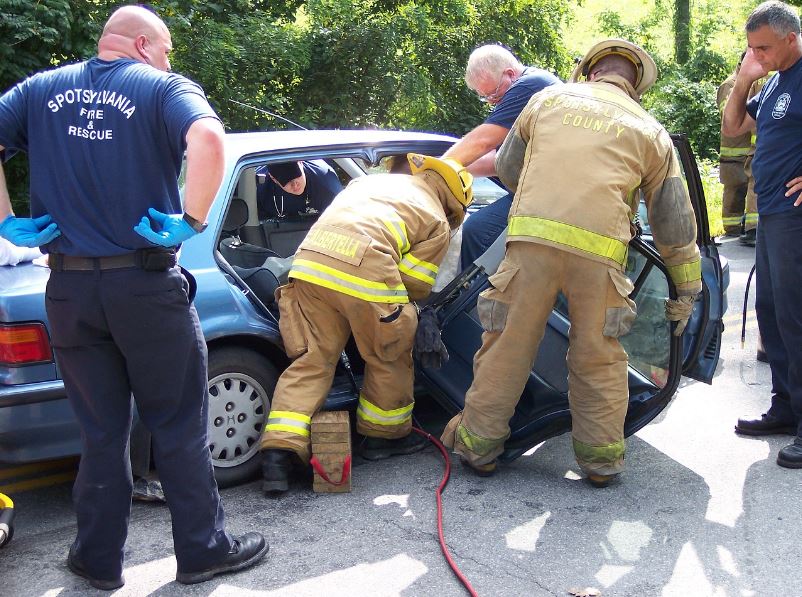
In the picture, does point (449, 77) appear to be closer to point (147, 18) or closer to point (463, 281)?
point (463, 281)

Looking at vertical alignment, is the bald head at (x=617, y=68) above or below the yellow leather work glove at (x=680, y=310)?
above

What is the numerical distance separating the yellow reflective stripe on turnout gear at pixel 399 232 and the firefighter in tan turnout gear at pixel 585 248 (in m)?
0.41

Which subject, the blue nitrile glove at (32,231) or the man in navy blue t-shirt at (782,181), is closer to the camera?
the blue nitrile glove at (32,231)

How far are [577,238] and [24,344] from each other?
217 centimetres

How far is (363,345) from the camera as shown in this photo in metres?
4.03

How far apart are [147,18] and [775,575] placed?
2866 mm

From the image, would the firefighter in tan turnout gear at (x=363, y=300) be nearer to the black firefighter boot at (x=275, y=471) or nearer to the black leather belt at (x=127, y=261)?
the black firefighter boot at (x=275, y=471)

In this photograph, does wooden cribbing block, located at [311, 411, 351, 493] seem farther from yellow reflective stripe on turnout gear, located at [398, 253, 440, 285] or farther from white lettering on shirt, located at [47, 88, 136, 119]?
white lettering on shirt, located at [47, 88, 136, 119]

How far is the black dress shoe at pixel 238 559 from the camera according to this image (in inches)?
126

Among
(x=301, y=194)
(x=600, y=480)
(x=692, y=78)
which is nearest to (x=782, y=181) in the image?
(x=600, y=480)

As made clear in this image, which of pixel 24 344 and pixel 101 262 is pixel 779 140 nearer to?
pixel 101 262

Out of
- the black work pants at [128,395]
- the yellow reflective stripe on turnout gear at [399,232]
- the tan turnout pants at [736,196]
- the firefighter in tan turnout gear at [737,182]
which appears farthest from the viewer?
the firefighter in tan turnout gear at [737,182]

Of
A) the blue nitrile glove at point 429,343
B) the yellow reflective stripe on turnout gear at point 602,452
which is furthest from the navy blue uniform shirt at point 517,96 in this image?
the yellow reflective stripe on turnout gear at point 602,452

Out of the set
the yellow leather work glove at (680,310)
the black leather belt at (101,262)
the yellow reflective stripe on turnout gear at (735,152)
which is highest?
the black leather belt at (101,262)
